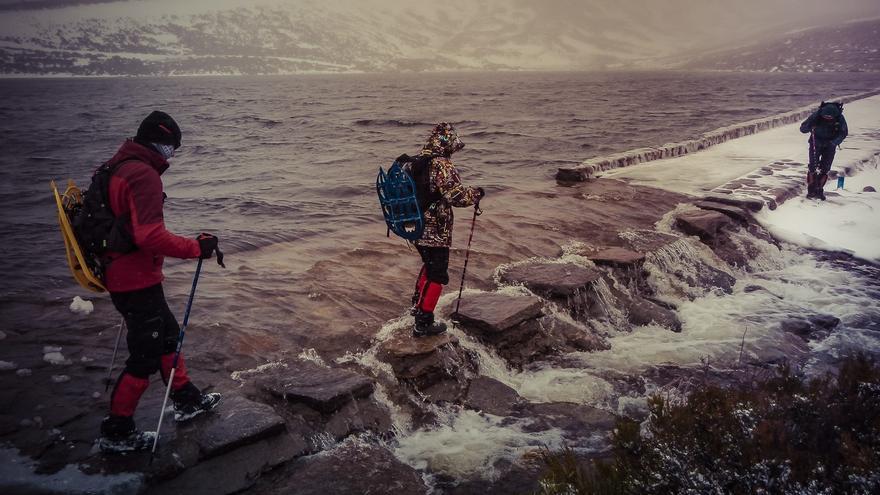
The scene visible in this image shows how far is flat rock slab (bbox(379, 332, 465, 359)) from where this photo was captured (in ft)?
19.6

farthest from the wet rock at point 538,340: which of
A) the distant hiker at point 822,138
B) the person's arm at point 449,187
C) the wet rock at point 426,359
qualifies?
the distant hiker at point 822,138

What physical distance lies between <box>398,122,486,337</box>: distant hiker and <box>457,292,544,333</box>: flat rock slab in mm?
550

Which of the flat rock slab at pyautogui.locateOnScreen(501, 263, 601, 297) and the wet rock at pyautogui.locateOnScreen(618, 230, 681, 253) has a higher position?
the wet rock at pyautogui.locateOnScreen(618, 230, 681, 253)

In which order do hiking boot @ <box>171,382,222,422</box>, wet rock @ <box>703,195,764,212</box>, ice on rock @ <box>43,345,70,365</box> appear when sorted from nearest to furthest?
hiking boot @ <box>171,382,222,422</box> → ice on rock @ <box>43,345,70,365</box> → wet rock @ <box>703,195,764,212</box>

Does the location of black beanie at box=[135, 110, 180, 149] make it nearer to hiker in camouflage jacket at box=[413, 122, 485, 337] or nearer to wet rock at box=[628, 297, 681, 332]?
hiker in camouflage jacket at box=[413, 122, 485, 337]

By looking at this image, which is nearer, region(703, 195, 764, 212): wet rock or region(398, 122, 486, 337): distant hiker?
region(398, 122, 486, 337): distant hiker

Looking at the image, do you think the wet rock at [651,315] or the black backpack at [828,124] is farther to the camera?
the black backpack at [828,124]

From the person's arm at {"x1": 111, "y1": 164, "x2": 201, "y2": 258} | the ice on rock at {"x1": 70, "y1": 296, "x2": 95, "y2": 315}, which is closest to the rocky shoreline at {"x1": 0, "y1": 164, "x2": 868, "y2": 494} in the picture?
the ice on rock at {"x1": 70, "y1": 296, "x2": 95, "y2": 315}

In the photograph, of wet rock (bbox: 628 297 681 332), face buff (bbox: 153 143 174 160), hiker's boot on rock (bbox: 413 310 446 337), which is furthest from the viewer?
wet rock (bbox: 628 297 681 332)

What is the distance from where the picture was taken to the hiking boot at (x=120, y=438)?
4238mm

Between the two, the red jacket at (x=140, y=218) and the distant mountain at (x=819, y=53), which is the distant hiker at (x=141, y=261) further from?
the distant mountain at (x=819, y=53)

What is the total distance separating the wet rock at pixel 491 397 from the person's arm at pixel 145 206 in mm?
3201

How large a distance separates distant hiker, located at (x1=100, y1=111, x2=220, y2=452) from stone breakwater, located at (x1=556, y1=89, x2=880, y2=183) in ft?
40.6

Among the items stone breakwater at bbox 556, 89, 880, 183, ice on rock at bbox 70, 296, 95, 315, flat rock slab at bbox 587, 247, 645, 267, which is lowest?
ice on rock at bbox 70, 296, 95, 315
